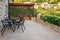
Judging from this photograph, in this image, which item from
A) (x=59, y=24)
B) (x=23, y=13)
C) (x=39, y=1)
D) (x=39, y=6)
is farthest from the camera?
(x=39, y=1)

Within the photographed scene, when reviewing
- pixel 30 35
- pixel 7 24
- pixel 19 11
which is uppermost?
pixel 19 11

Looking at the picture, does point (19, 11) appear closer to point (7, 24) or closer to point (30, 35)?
point (7, 24)

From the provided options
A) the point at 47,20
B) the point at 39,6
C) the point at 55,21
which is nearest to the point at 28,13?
the point at 39,6

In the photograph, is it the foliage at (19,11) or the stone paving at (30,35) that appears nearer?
the stone paving at (30,35)

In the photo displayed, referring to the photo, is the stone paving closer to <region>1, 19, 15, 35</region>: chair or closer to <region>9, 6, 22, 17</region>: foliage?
<region>1, 19, 15, 35</region>: chair

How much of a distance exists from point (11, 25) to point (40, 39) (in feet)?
9.63

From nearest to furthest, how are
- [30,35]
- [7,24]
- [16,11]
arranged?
[30,35]
[7,24]
[16,11]

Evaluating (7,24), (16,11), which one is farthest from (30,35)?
(16,11)

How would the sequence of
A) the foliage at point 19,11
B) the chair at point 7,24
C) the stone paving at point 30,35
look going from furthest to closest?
the foliage at point 19,11 < the chair at point 7,24 < the stone paving at point 30,35

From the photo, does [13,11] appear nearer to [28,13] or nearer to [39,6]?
[28,13]

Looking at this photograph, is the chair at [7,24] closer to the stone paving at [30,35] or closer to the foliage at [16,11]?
the stone paving at [30,35]

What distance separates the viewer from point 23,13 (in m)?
22.1

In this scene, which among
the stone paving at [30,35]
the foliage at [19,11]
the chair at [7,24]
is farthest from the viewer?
the foliage at [19,11]

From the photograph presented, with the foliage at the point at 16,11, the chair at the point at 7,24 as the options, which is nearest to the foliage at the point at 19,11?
the foliage at the point at 16,11
